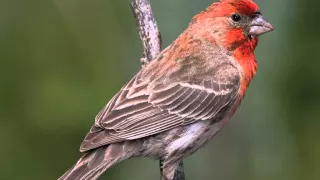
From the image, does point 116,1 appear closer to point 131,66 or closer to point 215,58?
point 131,66

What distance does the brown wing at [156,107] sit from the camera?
848 centimetres

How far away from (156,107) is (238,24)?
108 cm

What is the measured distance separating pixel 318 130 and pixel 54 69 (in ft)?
8.17

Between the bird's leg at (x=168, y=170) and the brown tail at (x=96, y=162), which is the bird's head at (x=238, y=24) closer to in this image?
the bird's leg at (x=168, y=170)

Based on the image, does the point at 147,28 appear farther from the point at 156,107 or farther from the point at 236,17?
the point at 156,107

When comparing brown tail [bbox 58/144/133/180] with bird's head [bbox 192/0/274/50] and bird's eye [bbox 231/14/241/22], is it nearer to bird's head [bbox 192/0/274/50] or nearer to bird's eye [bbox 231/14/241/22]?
bird's head [bbox 192/0/274/50]

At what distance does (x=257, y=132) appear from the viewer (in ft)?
35.6

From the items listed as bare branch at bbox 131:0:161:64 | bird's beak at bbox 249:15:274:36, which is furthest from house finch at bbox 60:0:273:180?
bare branch at bbox 131:0:161:64

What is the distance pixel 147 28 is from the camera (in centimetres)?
936

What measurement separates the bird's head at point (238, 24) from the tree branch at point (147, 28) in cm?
57

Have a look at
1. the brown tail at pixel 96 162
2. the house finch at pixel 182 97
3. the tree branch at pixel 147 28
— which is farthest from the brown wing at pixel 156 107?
the tree branch at pixel 147 28

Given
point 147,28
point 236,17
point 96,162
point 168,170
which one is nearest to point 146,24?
point 147,28

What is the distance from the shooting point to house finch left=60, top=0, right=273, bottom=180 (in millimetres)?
8508

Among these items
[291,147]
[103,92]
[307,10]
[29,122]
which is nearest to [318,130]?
[291,147]
